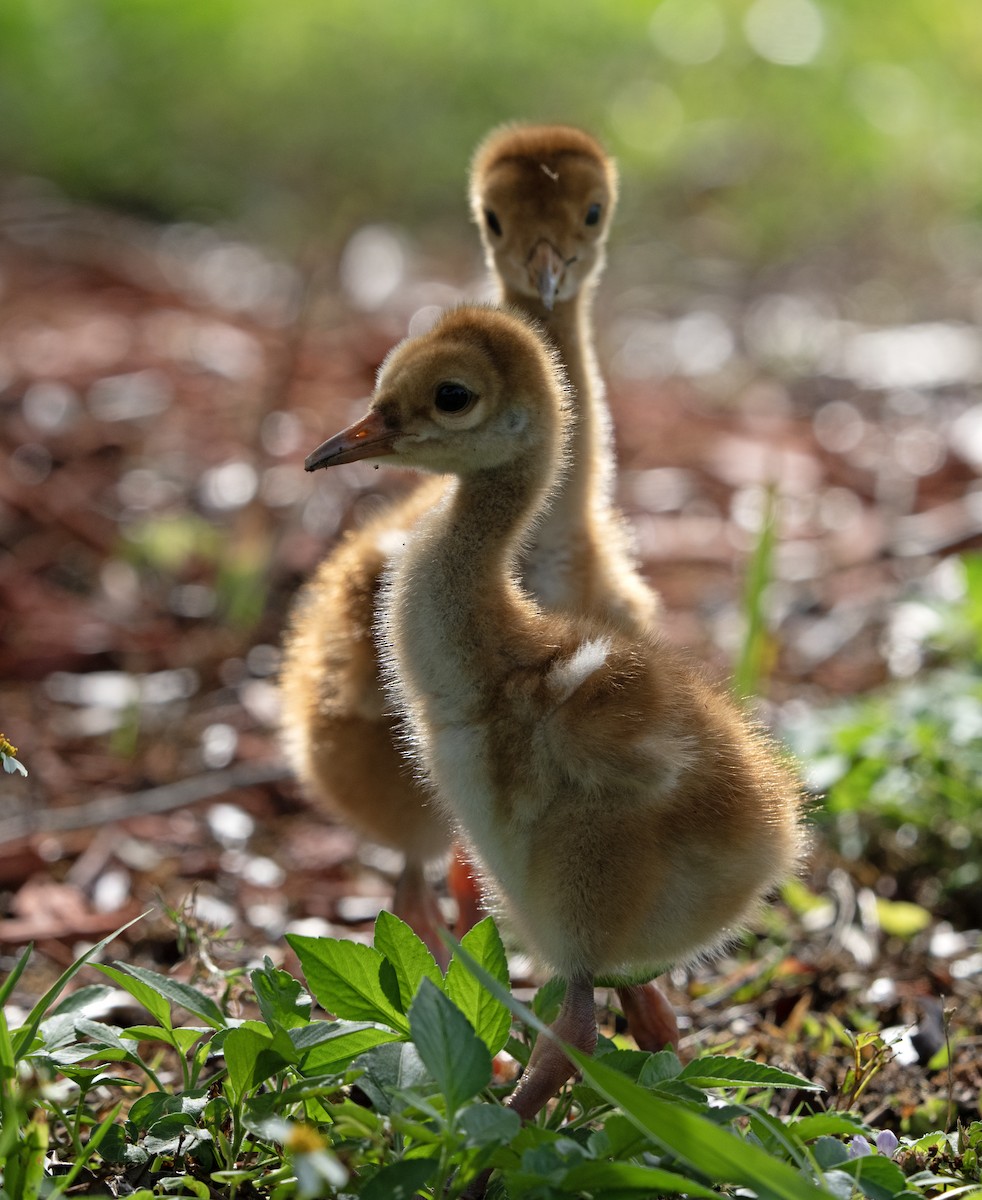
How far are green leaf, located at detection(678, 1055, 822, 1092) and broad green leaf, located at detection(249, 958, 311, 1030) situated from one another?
56 centimetres

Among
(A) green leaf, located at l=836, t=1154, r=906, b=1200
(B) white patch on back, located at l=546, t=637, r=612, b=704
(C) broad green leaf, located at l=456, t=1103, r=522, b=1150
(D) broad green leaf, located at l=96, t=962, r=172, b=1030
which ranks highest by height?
(B) white patch on back, located at l=546, t=637, r=612, b=704

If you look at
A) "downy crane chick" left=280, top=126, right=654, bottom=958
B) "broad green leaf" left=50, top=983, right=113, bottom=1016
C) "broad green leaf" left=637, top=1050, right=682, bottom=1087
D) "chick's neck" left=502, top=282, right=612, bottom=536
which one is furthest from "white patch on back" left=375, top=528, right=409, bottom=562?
"broad green leaf" left=637, top=1050, right=682, bottom=1087

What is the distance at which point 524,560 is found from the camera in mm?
3188

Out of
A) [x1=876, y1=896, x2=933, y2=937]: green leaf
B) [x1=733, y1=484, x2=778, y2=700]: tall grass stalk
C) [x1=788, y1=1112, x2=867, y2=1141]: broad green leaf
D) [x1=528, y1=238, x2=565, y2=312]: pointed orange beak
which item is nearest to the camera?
[x1=788, y1=1112, x2=867, y2=1141]: broad green leaf

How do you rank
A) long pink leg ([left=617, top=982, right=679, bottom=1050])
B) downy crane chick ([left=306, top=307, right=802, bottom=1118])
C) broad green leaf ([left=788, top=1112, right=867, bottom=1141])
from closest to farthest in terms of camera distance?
broad green leaf ([left=788, top=1112, right=867, bottom=1141])
downy crane chick ([left=306, top=307, right=802, bottom=1118])
long pink leg ([left=617, top=982, right=679, bottom=1050])

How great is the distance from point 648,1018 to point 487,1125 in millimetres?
888

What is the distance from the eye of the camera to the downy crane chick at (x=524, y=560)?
3.08m

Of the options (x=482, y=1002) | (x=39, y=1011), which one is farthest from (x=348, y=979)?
(x=39, y=1011)

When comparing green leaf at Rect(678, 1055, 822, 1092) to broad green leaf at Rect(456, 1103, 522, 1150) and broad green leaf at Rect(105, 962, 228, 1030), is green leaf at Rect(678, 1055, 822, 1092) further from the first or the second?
broad green leaf at Rect(105, 962, 228, 1030)

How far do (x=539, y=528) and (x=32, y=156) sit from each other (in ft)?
23.1

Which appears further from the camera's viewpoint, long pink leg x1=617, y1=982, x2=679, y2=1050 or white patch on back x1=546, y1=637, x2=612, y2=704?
long pink leg x1=617, y1=982, x2=679, y2=1050

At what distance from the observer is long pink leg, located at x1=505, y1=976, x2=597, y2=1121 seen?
7.83 ft

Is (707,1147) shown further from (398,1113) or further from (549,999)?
(549,999)

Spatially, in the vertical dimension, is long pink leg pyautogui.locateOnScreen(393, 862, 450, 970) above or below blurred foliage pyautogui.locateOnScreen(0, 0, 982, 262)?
above
